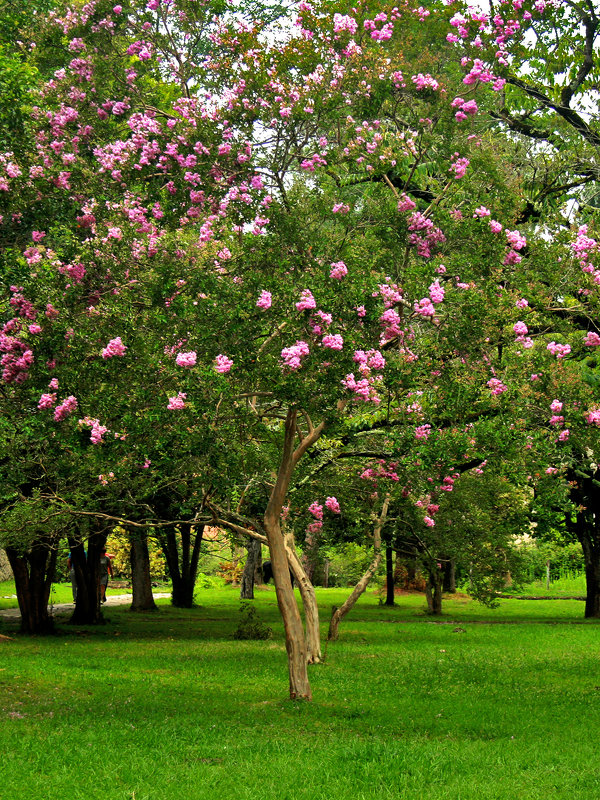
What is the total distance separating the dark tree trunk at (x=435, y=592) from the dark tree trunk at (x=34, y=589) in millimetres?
13848

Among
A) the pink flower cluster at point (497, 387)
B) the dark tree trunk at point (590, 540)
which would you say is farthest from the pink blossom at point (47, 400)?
the dark tree trunk at point (590, 540)

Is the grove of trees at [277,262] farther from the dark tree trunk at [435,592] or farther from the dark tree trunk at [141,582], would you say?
the dark tree trunk at [435,592]

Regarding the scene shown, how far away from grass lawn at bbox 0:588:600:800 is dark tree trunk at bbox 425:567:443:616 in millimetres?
8563

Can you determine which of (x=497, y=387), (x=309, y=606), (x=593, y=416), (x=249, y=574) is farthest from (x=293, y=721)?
(x=249, y=574)

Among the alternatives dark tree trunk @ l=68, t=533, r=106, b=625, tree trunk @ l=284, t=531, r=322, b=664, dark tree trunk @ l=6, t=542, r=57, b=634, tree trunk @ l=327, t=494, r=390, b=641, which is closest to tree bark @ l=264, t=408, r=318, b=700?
tree trunk @ l=284, t=531, r=322, b=664

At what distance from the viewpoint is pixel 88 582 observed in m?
25.9

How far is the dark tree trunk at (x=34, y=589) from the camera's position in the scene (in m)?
22.2

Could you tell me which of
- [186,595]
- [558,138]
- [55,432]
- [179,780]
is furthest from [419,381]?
[186,595]

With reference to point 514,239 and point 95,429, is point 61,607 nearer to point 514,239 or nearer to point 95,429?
point 95,429

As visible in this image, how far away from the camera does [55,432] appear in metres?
11.8

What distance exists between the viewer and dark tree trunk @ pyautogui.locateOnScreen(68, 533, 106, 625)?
25078mm

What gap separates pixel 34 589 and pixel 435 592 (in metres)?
15.5

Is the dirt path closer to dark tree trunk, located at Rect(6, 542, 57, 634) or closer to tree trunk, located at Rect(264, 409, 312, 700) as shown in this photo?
dark tree trunk, located at Rect(6, 542, 57, 634)

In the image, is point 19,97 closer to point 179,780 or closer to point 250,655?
point 179,780
